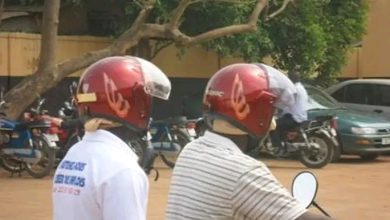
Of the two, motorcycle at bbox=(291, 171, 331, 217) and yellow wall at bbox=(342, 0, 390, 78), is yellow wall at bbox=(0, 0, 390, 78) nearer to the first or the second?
Result: yellow wall at bbox=(342, 0, 390, 78)

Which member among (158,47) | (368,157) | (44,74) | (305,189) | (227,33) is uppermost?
(305,189)

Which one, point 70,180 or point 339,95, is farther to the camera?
point 339,95

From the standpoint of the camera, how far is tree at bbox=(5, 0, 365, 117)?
14.4m

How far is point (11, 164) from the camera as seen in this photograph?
1377 centimetres

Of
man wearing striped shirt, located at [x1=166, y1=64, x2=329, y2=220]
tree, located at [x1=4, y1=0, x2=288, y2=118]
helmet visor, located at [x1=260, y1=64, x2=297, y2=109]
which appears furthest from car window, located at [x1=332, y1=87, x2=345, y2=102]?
man wearing striped shirt, located at [x1=166, y1=64, x2=329, y2=220]

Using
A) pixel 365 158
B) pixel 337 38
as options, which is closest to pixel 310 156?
pixel 365 158

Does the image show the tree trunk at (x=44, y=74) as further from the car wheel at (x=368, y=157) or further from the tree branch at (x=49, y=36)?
the car wheel at (x=368, y=157)

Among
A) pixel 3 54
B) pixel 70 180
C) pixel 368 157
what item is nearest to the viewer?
pixel 70 180

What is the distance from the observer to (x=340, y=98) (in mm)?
19500

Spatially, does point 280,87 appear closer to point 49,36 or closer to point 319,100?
point 49,36

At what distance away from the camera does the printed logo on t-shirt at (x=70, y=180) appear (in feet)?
9.23

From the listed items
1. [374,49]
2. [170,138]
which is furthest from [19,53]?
[374,49]

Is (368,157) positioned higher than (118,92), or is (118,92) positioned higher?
(118,92)

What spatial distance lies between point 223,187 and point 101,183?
40cm
